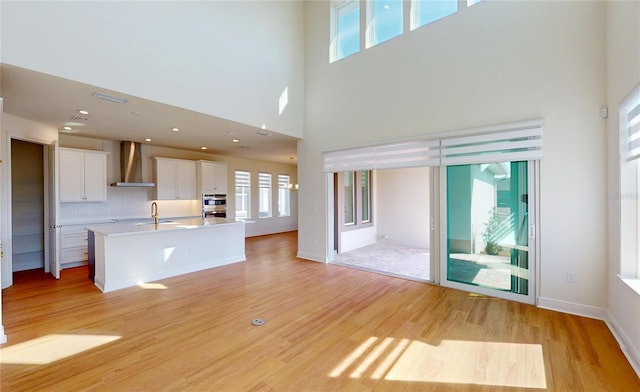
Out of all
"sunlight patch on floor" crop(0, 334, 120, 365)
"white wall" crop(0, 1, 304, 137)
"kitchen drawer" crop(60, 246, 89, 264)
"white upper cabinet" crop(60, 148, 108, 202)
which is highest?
"white wall" crop(0, 1, 304, 137)

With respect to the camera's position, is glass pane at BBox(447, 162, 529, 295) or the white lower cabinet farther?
the white lower cabinet

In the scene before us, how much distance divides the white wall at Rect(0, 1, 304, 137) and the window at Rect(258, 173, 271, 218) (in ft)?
14.4

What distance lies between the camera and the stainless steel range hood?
6.54 metres

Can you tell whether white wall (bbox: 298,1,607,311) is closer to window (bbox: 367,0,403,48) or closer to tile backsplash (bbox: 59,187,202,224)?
window (bbox: 367,0,403,48)

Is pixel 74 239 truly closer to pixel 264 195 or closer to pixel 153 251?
pixel 153 251

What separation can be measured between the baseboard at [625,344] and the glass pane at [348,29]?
562 cm

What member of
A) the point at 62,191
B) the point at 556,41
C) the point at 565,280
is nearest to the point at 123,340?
the point at 62,191

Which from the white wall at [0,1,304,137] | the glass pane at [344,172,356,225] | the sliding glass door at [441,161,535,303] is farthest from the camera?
the glass pane at [344,172,356,225]

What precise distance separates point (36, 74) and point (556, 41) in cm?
618

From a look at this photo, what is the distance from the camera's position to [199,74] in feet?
14.3

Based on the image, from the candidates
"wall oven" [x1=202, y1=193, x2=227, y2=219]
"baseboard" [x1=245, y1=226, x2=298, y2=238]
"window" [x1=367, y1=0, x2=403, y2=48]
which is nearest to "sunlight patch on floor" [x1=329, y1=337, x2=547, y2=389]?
"window" [x1=367, y1=0, x2=403, y2=48]

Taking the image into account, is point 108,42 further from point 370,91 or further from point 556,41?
point 556,41

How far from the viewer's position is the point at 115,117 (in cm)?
463

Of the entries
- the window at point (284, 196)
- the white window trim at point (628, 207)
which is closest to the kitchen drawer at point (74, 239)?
the window at point (284, 196)
